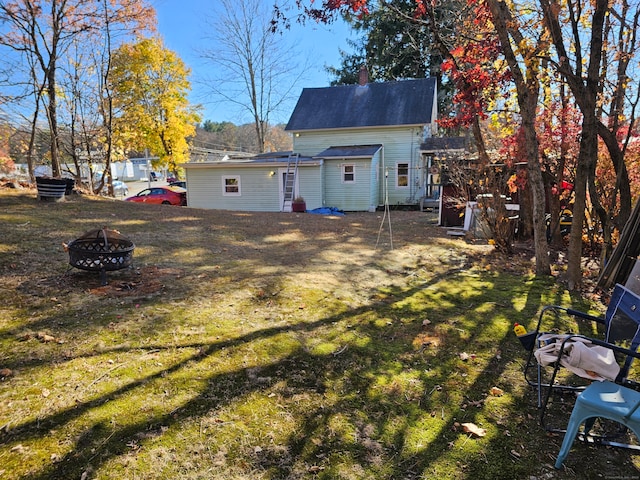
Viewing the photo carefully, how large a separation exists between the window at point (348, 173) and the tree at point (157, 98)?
12.2 metres

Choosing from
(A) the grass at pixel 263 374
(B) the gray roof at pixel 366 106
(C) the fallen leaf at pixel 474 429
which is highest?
(B) the gray roof at pixel 366 106

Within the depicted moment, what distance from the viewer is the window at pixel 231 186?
19031 millimetres

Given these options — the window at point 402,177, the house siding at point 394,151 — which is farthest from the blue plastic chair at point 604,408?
the window at point 402,177

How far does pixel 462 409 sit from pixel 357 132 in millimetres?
19243

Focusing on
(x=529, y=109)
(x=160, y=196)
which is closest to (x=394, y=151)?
(x=160, y=196)

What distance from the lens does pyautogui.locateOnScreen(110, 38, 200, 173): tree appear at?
70.8 ft

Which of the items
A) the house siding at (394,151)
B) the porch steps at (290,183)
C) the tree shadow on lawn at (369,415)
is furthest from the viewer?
the house siding at (394,151)

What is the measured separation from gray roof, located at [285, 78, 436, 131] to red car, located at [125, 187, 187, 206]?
289 inches

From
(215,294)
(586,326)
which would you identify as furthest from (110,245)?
(586,326)

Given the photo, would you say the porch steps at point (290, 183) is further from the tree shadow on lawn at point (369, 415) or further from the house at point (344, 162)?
the tree shadow on lawn at point (369, 415)

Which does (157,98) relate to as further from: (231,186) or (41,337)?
(41,337)

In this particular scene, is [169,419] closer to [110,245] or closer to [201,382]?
[201,382]

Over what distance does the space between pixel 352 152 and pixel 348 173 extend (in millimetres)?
1185

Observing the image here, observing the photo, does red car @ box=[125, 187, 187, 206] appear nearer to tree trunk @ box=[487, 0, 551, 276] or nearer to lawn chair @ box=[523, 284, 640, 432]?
tree trunk @ box=[487, 0, 551, 276]
